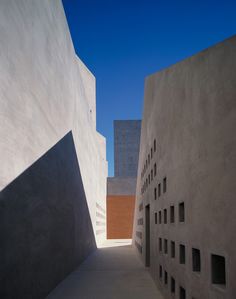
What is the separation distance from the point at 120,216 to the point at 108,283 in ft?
96.1

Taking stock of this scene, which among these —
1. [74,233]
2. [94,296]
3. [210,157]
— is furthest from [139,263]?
[210,157]

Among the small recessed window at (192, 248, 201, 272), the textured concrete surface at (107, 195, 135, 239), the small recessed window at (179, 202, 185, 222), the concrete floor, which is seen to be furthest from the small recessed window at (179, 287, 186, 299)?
the textured concrete surface at (107, 195, 135, 239)

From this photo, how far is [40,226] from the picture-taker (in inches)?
361

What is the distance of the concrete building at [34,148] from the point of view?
6.48 metres

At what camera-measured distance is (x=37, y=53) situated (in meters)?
8.80

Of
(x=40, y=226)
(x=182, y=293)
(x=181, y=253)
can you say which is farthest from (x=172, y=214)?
(x=40, y=226)

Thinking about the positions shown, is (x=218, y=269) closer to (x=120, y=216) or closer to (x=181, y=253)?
(x=181, y=253)

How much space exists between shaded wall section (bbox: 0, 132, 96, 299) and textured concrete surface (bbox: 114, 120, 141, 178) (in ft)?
126

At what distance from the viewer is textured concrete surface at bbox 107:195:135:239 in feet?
134

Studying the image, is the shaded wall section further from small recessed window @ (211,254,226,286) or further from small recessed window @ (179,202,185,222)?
small recessed window @ (211,254,226,286)

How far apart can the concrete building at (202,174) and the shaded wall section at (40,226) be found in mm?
3481

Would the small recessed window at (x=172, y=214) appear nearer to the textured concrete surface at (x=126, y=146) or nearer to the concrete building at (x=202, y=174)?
the concrete building at (x=202, y=174)

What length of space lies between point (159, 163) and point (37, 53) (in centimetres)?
505

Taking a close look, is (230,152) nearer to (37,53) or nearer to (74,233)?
(37,53)
